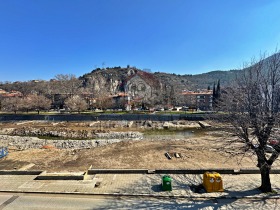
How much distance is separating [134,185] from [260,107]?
777 centimetres

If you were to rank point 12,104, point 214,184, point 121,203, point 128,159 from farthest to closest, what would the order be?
1. point 12,104
2. point 128,159
3. point 214,184
4. point 121,203

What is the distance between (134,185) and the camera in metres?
11.9

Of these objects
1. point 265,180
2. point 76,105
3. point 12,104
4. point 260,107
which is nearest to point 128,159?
point 265,180

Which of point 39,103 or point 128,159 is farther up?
point 39,103

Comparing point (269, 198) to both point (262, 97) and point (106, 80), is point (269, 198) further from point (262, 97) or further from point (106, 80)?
point (106, 80)

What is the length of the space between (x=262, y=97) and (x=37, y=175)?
13.9 metres

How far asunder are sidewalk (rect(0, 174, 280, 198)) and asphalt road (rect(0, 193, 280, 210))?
388mm

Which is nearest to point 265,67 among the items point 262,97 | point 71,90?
point 262,97

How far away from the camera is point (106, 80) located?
588ft

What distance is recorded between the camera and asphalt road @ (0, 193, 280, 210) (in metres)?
9.63

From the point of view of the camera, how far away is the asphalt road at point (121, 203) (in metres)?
9.63

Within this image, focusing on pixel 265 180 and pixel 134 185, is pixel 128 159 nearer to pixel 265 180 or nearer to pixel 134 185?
pixel 134 185

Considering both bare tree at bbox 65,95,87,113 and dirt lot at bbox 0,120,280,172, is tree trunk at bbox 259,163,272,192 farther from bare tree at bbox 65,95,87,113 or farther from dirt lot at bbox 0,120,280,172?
bare tree at bbox 65,95,87,113

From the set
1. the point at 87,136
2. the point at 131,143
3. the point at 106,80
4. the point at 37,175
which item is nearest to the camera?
the point at 37,175
